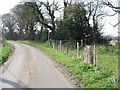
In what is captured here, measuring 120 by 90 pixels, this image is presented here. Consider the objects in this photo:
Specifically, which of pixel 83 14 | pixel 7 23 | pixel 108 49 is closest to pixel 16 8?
pixel 7 23

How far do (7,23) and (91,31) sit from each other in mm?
44321

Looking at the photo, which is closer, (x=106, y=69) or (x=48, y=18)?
(x=106, y=69)

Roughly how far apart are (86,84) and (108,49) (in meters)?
17.3

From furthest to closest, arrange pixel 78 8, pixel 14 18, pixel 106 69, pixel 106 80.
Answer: pixel 14 18 < pixel 78 8 < pixel 106 69 < pixel 106 80

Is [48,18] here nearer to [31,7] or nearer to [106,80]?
[31,7]

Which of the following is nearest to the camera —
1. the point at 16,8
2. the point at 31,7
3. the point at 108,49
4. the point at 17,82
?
the point at 17,82

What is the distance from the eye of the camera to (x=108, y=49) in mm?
28969

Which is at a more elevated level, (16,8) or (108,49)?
(16,8)

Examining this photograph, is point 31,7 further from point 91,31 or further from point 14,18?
point 14,18

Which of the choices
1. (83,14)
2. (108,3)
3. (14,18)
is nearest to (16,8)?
(14,18)

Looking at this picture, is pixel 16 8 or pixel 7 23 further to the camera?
pixel 7 23

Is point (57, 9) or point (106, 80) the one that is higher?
point (57, 9)

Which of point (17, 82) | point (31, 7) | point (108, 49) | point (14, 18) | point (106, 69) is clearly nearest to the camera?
point (17, 82)

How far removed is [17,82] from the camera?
43.9 ft
